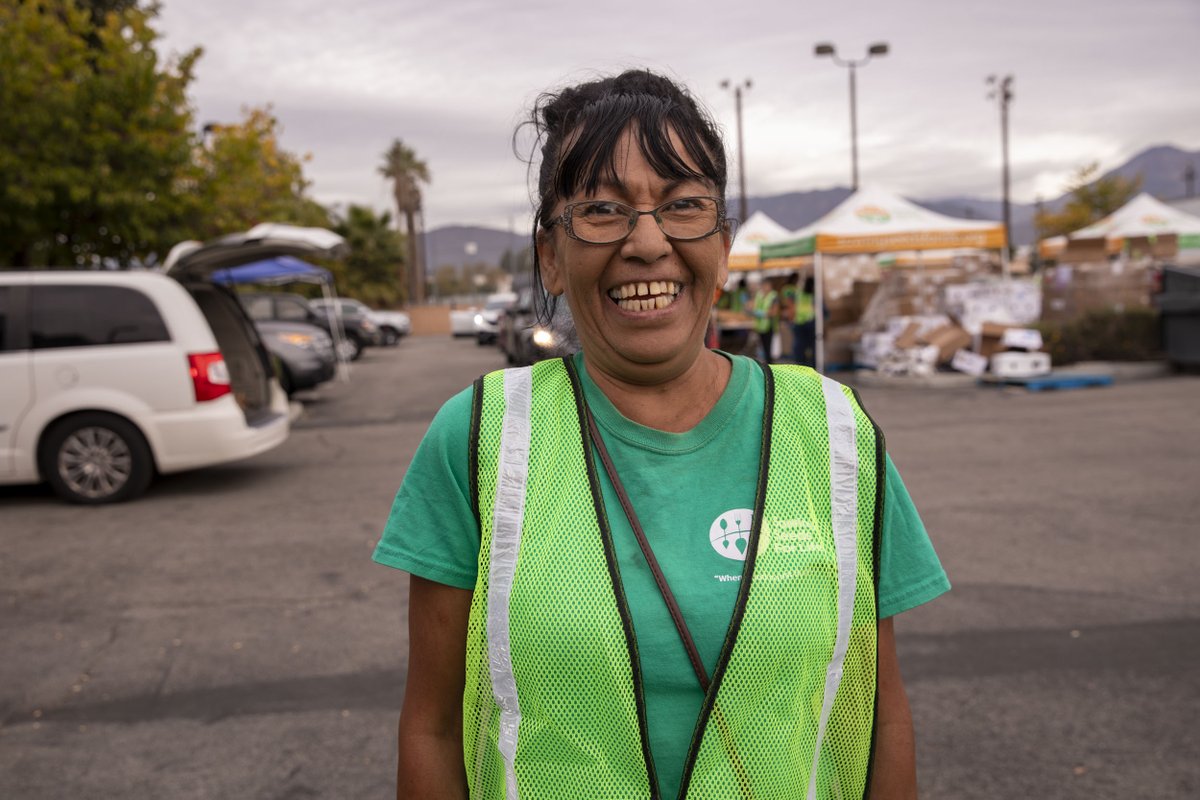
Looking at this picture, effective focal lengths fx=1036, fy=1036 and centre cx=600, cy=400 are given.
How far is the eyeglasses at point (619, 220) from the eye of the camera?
159 cm

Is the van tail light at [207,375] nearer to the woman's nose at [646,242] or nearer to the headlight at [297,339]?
the woman's nose at [646,242]

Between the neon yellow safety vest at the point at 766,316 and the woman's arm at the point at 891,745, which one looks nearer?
the woman's arm at the point at 891,745

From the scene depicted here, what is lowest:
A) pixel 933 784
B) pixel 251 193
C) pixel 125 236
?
pixel 933 784

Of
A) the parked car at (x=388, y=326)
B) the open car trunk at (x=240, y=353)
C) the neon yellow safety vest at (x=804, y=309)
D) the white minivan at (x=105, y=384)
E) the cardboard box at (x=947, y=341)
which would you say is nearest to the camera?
the white minivan at (x=105, y=384)

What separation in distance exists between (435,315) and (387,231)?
6154mm

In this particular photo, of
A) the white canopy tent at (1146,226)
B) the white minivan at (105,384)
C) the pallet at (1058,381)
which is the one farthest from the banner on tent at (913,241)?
the white minivan at (105,384)

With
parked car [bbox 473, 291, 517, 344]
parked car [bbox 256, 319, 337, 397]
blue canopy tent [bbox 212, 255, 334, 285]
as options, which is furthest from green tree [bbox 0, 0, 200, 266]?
parked car [bbox 473, 291, 517, 344]

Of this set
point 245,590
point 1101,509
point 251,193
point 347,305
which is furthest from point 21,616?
point 347,305

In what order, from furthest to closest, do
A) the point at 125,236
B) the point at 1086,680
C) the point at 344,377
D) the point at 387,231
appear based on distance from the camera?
1. the point at 387,231
2. the point at 344,377
3. the point at 125,236
4. the point at 1086,680

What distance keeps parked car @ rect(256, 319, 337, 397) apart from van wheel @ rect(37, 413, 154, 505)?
760 cm

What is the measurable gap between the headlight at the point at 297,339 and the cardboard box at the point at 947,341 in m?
9.82

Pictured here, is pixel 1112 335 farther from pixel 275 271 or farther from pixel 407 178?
pixel 407 178

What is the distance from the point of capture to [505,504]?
147cm

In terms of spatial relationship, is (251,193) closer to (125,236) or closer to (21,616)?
(125,236)
